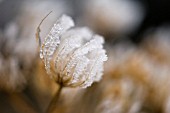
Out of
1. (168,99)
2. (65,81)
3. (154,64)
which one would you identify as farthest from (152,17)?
(65,81)

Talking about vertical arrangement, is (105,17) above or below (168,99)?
above

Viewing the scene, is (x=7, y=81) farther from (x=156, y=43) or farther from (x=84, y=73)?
(x=156, y=43)

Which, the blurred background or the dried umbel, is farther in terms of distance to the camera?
the blurred background

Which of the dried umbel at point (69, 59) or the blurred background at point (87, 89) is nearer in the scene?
the dried umbel at point (69, 59)

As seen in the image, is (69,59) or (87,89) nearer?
(69,59)

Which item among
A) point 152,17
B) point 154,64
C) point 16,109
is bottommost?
point 16,109

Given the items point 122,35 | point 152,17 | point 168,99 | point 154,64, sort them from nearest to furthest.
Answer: point 168,99 → point 154,64 → point 122,35 → point 152,17

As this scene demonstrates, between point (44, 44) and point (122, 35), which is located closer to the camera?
point (44, 44)

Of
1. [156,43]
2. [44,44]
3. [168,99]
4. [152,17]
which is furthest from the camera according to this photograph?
[152,17]
